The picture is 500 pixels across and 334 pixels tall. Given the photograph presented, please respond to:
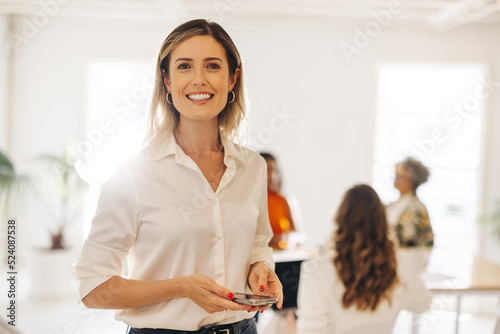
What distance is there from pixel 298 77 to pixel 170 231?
4.42 metres

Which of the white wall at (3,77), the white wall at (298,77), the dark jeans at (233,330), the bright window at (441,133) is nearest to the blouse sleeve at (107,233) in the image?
the dark jeans at (233,330)

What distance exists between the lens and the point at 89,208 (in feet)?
17.7

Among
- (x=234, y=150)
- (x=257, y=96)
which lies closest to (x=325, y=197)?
(x=257, y=96)

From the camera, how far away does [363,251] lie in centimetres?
209

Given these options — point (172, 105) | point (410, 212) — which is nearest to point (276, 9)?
point (410, 212)

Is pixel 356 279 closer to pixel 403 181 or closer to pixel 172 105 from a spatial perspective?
pixel 172 105

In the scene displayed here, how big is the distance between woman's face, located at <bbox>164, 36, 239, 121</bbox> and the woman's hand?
371 mm

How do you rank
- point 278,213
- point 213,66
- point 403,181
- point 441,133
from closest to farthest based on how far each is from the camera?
point 213,66 → point 403,181 → point 278,213 → point 441,133

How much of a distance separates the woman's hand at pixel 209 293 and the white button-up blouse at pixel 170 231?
0.09 meters

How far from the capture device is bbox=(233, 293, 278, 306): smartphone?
0.98m

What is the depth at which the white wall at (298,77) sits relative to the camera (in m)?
5.21

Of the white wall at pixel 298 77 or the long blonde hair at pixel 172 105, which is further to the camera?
the white wall at pixel 298 77

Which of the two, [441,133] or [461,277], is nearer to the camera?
[461,277]

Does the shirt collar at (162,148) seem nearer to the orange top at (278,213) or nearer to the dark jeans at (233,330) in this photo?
the dark jeans at (233,330)
